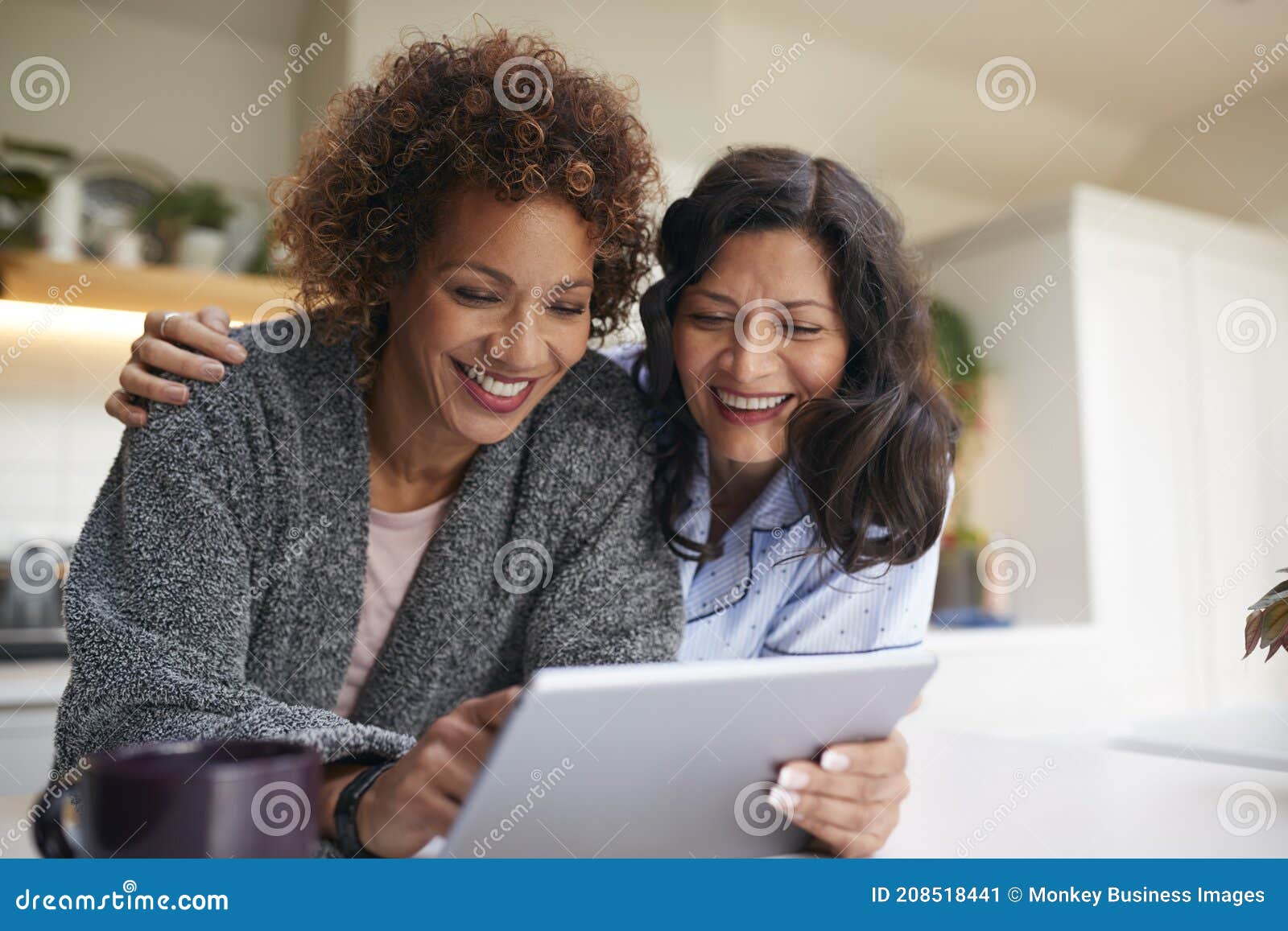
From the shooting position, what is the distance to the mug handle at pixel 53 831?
0.54 metres

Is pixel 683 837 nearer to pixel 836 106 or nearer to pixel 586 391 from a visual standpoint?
pixel 586 391

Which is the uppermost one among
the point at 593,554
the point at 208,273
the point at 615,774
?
the point at 208,273

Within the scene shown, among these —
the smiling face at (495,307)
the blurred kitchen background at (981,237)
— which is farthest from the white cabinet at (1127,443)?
the smiling face at (495,307)

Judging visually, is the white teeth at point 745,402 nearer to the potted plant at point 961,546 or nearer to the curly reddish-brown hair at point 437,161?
the curly reddish-brown hair at point 437,161

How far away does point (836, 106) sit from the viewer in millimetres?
3912

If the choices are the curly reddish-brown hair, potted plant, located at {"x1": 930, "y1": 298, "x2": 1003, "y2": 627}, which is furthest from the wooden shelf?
potted plant, located at {"x1": 930, "y1": 298, "x2": 1003, "y2": 627}

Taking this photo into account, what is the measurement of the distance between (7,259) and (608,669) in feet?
8.35

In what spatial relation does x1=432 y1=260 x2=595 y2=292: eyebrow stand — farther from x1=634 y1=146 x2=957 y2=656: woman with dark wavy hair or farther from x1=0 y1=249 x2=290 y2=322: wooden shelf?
x1=0 y1=249 x2=290 y2=322: wooden shelf

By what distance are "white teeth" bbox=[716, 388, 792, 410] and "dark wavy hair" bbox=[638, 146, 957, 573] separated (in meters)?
0.04

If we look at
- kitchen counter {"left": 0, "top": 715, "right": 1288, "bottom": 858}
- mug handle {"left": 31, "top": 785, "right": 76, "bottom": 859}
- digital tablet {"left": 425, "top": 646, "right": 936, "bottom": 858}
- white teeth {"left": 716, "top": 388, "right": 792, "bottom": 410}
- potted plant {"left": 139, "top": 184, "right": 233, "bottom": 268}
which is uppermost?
potted plant {"left": 139, "top": 184, "right": 233, "bottom": 268}

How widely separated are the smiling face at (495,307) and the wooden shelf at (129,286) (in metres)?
1.56

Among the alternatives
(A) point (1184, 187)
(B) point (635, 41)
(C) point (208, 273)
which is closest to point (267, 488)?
(C) point (208, 273)

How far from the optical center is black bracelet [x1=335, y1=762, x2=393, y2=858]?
0.79 metres
